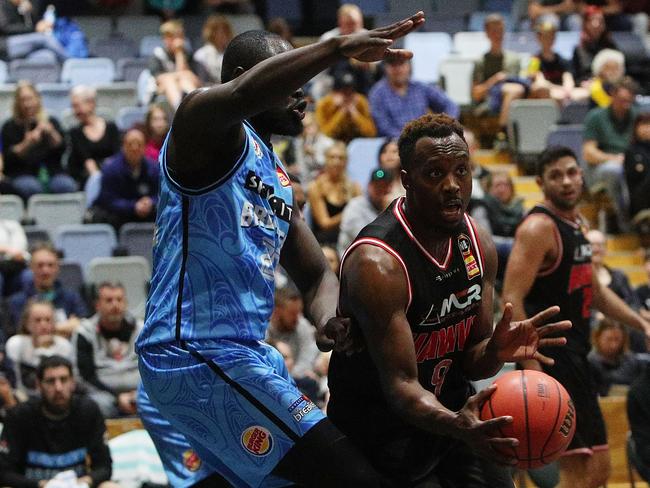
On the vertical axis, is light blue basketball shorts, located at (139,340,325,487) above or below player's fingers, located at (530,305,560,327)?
below

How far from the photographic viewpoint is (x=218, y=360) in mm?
4371

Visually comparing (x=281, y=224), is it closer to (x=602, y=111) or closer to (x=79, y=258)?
(x=79, y=258)

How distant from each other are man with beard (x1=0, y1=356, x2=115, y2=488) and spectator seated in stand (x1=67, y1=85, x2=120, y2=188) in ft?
12.7

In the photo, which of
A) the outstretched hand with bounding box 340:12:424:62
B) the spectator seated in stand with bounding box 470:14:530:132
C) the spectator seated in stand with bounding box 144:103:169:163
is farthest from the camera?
the spectator seated in stand with bounding box 470:14:530:132

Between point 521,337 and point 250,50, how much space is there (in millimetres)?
1327

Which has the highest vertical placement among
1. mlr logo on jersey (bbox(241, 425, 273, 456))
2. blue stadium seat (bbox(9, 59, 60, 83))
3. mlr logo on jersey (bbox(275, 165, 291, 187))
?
mlr logo on jersey (bbox(275, 165, 291, 187))

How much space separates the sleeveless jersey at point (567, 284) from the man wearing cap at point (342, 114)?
526 cm

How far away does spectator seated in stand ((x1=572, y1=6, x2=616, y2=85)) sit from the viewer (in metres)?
14.2

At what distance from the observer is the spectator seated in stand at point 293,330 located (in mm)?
9227

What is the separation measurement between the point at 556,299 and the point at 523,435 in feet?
8.99

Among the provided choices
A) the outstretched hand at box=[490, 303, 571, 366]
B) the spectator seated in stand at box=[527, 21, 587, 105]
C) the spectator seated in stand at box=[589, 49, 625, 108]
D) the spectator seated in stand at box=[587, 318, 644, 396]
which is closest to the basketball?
the outstretched hand at box=[490, 303, 571, 366]

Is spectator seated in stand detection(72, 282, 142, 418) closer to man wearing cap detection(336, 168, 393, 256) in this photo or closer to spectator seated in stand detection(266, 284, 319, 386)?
spectator seated in stand detection(266, 284, 319, 386)

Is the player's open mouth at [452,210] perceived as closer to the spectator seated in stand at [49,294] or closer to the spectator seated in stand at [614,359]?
the spectator seated in stand at [614,359]

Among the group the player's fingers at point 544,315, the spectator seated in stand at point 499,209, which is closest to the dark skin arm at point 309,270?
the player's fingers at point 544,315
